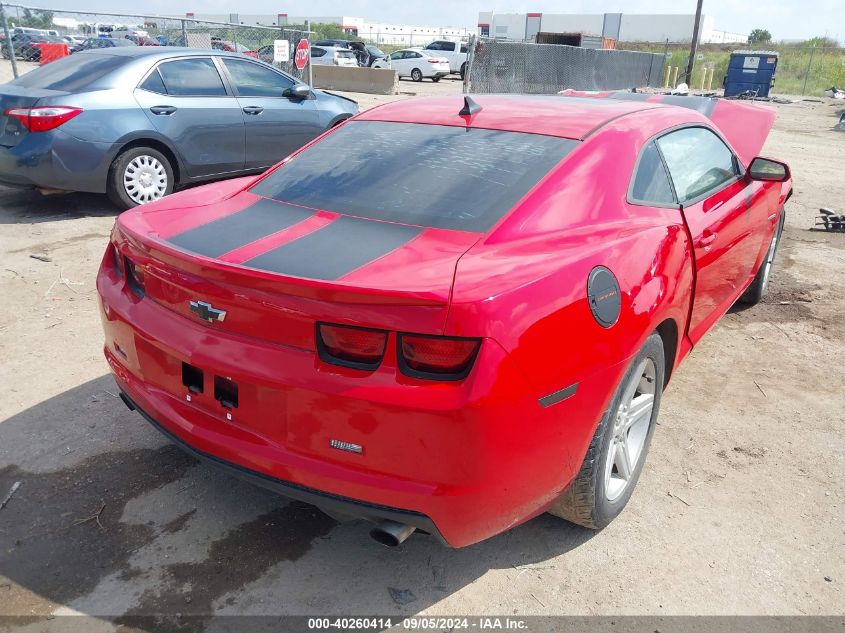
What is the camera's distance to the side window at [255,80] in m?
7.86

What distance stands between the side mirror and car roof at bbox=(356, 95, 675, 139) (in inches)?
33.4

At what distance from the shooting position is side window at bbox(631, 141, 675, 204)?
298 cm

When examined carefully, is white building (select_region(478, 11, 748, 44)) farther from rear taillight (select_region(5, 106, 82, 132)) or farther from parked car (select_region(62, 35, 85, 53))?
rear taillight (select_region(5, 106, 82, 132))

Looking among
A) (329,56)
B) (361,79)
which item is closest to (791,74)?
(329,56)

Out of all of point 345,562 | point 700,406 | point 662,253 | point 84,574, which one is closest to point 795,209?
point 700,406

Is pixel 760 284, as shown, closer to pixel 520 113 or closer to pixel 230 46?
pixel 520 113

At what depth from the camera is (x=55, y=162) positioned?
660 cm

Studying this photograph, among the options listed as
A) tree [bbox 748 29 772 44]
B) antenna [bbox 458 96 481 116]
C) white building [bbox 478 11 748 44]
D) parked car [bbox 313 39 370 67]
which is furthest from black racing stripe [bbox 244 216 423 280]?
tree [bbox 748 29 772 44]

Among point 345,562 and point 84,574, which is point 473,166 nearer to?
point 345,562

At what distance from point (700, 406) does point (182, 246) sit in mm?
2820

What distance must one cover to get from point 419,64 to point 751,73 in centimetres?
1474

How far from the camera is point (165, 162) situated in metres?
7.27

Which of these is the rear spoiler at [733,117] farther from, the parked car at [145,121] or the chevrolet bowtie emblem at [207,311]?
the chevrolet bowtie emblem at [207,311]

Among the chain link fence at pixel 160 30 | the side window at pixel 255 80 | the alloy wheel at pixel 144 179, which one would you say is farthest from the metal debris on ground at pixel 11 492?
the chain link fence at pixel 160 30
